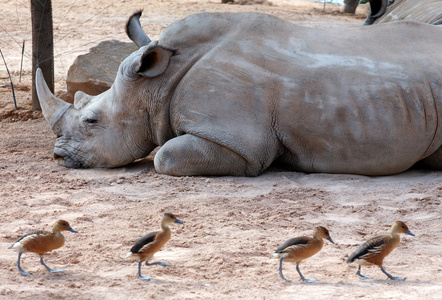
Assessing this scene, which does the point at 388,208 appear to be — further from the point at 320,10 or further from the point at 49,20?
the point at 320,10

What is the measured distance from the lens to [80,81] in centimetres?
827

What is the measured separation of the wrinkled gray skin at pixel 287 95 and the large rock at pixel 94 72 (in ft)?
6.14

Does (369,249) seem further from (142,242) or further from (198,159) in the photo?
(198,159)

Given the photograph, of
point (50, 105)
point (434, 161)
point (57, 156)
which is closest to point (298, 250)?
point (434, 161)

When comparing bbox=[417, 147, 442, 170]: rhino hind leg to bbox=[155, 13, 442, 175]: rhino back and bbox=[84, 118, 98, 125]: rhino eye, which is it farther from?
bbox=[84, 118, 98, 125]: rhino eye

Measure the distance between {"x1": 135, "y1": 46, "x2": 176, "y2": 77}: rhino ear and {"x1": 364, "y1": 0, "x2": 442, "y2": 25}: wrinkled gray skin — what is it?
2.90m

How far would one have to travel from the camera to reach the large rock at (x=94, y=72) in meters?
8.20

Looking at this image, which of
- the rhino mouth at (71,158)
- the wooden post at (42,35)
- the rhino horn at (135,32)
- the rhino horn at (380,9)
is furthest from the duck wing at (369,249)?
the wooden post at (42,35)

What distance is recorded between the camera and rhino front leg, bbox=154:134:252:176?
596 cm

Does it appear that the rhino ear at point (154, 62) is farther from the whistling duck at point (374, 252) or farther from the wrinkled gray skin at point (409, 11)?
the whistling duck at point (374, 252)

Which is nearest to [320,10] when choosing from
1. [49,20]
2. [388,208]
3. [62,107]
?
[49,20]

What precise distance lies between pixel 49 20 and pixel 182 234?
4.94 meters

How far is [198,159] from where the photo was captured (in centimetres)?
598

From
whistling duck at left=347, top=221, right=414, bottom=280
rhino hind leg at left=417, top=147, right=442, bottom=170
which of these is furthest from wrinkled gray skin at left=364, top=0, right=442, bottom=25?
whistling duck at left=347, top=221, right=414, bottom=280
